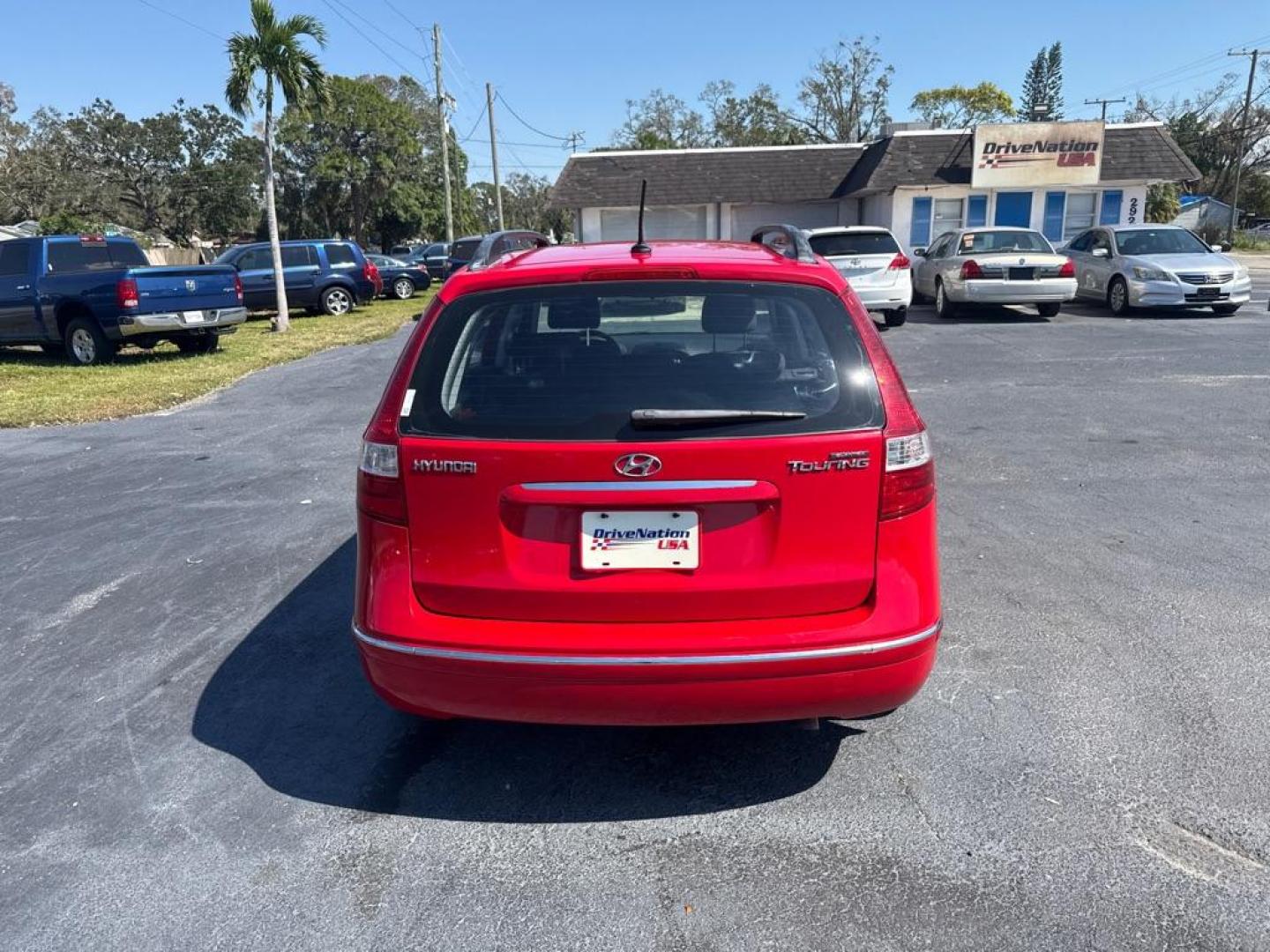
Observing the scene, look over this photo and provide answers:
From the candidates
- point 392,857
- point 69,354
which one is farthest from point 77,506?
point 69,354

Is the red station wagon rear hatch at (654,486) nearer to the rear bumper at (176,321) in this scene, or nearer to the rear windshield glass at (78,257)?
the rear bumper at (176,321)

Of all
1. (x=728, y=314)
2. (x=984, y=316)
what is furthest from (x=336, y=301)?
(x=728, y=314)

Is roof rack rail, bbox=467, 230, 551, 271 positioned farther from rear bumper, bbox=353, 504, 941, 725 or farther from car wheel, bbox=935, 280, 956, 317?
car wheel, bbox=935, 280, 956, 317

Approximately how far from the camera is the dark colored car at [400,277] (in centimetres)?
2723

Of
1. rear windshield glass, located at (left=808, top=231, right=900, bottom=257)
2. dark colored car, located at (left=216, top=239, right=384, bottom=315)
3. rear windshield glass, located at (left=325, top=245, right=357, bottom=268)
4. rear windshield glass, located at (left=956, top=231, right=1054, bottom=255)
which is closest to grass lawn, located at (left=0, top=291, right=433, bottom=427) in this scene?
dark colored car, located at (left=216, top=239, right=384, bottom=315)

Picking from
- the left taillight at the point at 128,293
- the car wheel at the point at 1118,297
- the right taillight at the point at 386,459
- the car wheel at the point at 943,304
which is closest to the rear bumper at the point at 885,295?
the car wheel at the point at 943,304

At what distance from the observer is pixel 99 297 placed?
42.3ft

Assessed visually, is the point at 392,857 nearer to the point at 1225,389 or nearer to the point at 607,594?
the point at 607,594

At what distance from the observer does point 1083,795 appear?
294 cm

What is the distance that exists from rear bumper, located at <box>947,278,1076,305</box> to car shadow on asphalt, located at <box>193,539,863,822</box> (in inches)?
572

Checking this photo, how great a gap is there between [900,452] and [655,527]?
0.75 metres

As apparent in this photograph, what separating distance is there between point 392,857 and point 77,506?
4.84 meters

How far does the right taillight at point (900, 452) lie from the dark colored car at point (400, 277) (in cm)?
2589

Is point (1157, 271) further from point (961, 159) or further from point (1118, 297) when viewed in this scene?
point (961, 159)
